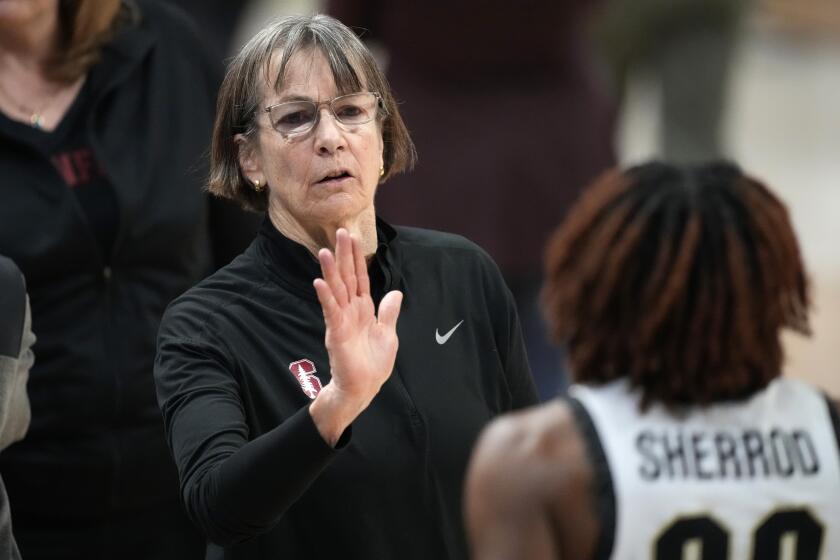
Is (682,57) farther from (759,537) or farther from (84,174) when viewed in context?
(759,537)

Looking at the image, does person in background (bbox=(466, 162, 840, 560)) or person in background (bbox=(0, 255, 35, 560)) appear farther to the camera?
person in background (bbox=(0, 255, 35, 560))

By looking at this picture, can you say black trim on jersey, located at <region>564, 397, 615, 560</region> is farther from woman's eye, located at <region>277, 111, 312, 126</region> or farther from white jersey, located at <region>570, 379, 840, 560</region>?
woman's eye, located at <region>277, 111, 312, 126</region>

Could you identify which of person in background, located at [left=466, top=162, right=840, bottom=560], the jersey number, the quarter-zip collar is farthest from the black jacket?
the jersey number

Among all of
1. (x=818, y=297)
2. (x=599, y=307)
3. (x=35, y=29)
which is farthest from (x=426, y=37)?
(x=818, y=297)

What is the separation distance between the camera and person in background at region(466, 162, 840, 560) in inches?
98.5

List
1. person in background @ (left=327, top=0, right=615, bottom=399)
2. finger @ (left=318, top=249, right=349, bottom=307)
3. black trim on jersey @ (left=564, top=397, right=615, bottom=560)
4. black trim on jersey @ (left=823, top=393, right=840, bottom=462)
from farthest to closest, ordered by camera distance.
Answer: person in background @ (left=327, top=0, right=615, bottom=399) → finger @ (left=318, top=249, right=349, bottom=307) → black trim on jersey @ (left=823, top=393, right=840, bottom=462) → black trim on jersey @ (left=564, top=397, right=615, bottom=560)

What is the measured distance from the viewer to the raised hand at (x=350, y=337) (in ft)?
9.29

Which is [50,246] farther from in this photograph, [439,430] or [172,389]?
[439,430]

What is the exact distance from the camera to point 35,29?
151 inches

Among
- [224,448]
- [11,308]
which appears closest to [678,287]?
[224,448]

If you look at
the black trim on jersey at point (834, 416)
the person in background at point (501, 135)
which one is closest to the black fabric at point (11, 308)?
the black trim on jersey at point (834, 416)

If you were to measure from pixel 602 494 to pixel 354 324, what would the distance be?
570 mm

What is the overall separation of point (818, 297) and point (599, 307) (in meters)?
6.67

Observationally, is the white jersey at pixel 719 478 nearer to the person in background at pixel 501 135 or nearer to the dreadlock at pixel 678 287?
the dreadlock at pixel 678 287
